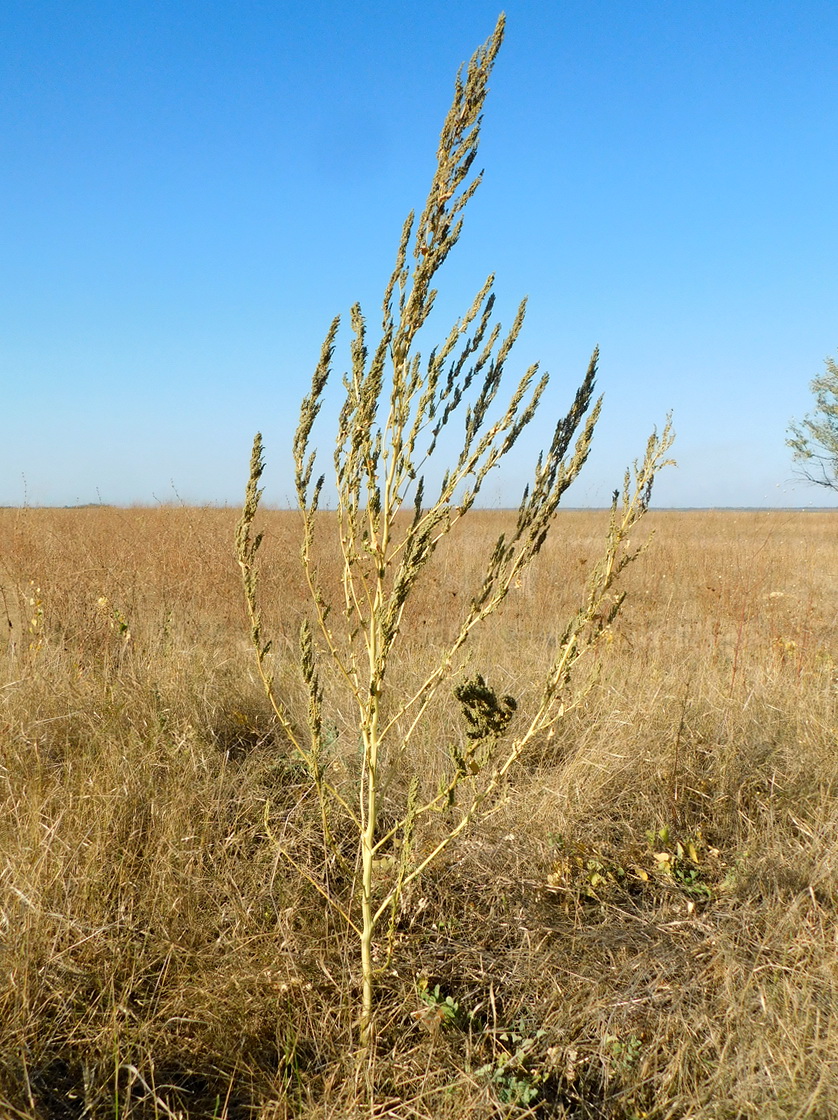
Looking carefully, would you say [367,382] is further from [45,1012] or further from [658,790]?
[658,790]

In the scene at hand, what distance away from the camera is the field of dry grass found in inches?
68.6

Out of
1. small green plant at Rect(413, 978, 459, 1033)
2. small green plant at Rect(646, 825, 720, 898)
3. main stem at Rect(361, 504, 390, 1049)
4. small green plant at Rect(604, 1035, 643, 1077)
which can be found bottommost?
small green plant at Rect(604, 1035, 643, 1077)

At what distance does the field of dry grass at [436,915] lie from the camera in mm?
1742

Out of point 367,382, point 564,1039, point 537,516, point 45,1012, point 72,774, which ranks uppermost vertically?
point 367,382

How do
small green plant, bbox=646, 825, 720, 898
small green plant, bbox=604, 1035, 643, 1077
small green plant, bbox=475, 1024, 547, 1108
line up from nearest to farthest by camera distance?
small green plant, bbox=475, 1024, 547, 1108 → small green plant, bbox=604, 1035, 643, 1077 → small green plant, bbox=646, 825, 720, 898

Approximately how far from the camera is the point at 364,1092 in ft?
5.58

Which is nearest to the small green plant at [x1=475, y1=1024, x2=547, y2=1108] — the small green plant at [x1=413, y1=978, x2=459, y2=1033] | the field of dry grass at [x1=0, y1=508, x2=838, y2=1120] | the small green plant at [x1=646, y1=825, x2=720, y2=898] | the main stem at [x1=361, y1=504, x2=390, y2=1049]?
the field of dry grass at [x1=0, y1=508, x2=838, y2=1120]

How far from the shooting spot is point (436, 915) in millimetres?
2408

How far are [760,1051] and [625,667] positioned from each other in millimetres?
2849

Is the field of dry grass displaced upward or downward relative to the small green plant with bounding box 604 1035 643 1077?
upward

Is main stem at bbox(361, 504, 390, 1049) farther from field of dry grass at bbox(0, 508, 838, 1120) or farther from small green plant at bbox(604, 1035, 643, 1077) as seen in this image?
small green plant at bbox(604, 1035, 643, 1077)

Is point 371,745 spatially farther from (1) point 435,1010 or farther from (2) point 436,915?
(2) point 436,915

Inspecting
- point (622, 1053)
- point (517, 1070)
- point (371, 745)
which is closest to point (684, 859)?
point (622, 1053)

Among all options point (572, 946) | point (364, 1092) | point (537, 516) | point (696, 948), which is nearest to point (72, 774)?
point (364, 1092)
